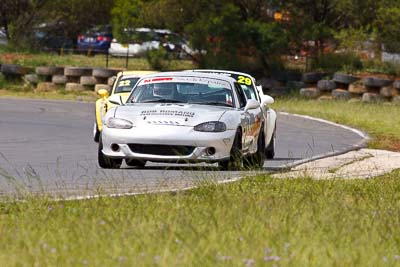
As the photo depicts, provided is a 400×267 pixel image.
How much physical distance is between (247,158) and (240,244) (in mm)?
8962

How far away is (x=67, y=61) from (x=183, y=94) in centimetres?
2773

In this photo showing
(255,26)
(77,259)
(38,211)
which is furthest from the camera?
(255,26)

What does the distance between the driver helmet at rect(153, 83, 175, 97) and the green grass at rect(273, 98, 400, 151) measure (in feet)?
21.8

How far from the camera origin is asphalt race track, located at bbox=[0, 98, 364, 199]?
13.8m

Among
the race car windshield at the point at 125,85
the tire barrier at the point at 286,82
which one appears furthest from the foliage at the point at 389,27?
the race car windshield at the point at 125,85

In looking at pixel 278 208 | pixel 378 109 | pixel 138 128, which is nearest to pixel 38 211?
pixel 278 208

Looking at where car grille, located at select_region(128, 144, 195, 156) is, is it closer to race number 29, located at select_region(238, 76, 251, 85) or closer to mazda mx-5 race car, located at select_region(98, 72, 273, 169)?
mazda mx-5 race car, located at select_region(98, 72, 273, 169)

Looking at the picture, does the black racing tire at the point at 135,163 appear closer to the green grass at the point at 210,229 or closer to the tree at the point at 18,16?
the green grass at the point at 210,229

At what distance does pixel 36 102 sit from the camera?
3503 centimetres

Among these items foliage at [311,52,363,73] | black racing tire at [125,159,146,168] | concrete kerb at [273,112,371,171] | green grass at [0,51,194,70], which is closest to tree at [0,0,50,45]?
green grass at [0,51,194,70]

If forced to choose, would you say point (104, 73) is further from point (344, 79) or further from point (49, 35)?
point (49, 35)

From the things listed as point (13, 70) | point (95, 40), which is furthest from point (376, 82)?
point (95, 40)

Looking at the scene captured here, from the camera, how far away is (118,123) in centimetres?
1590

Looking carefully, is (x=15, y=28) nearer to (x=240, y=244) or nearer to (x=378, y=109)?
(x=378, y=109)
